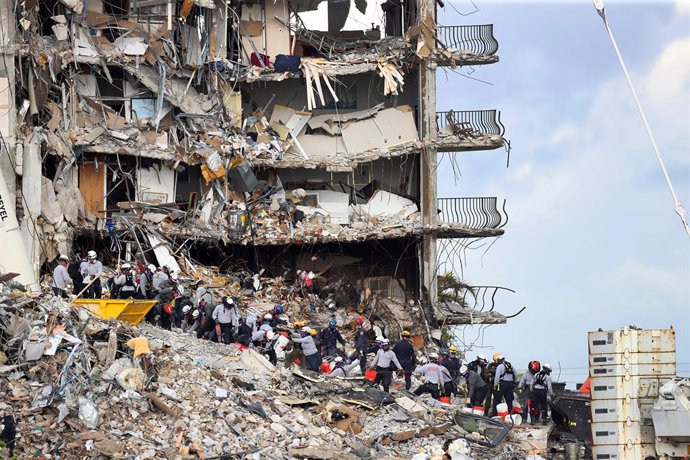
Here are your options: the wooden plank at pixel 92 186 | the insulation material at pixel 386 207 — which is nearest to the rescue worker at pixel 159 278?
the wooden plank at pixel 92 186

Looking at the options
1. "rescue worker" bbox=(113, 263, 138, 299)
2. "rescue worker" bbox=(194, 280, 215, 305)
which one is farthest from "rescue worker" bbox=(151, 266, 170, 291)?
"rescue worker" bbox=(113, 263, 138, 299)

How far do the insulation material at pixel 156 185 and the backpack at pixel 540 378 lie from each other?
14.2 metres

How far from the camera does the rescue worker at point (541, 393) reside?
98.4ft

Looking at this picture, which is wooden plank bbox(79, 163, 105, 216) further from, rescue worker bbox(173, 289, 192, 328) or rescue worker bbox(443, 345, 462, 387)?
rescue worker bbox(443, 345, 462, 387)

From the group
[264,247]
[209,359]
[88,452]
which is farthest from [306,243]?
[88,452]

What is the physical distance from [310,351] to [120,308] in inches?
153

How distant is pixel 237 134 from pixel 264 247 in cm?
319

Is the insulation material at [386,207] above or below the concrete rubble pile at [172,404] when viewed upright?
above

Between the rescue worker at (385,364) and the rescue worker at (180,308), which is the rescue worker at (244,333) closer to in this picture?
the rescue worker at (180,308)

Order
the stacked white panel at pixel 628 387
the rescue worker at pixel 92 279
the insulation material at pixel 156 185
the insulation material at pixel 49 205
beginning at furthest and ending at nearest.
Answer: the insulation material at pixel 156 185, the insulation material at pixel 49 205, the rescue worker at pixel 92 279, the stacked white panel at pixel 628 387

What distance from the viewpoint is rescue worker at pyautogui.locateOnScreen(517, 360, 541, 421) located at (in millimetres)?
30003

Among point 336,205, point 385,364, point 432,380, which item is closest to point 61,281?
point 385,364

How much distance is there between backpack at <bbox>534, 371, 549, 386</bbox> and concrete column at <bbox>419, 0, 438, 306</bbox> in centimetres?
1276

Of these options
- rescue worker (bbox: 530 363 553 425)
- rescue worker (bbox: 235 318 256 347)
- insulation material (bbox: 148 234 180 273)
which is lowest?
rescue worker (bbox: 530 363 553 425)
